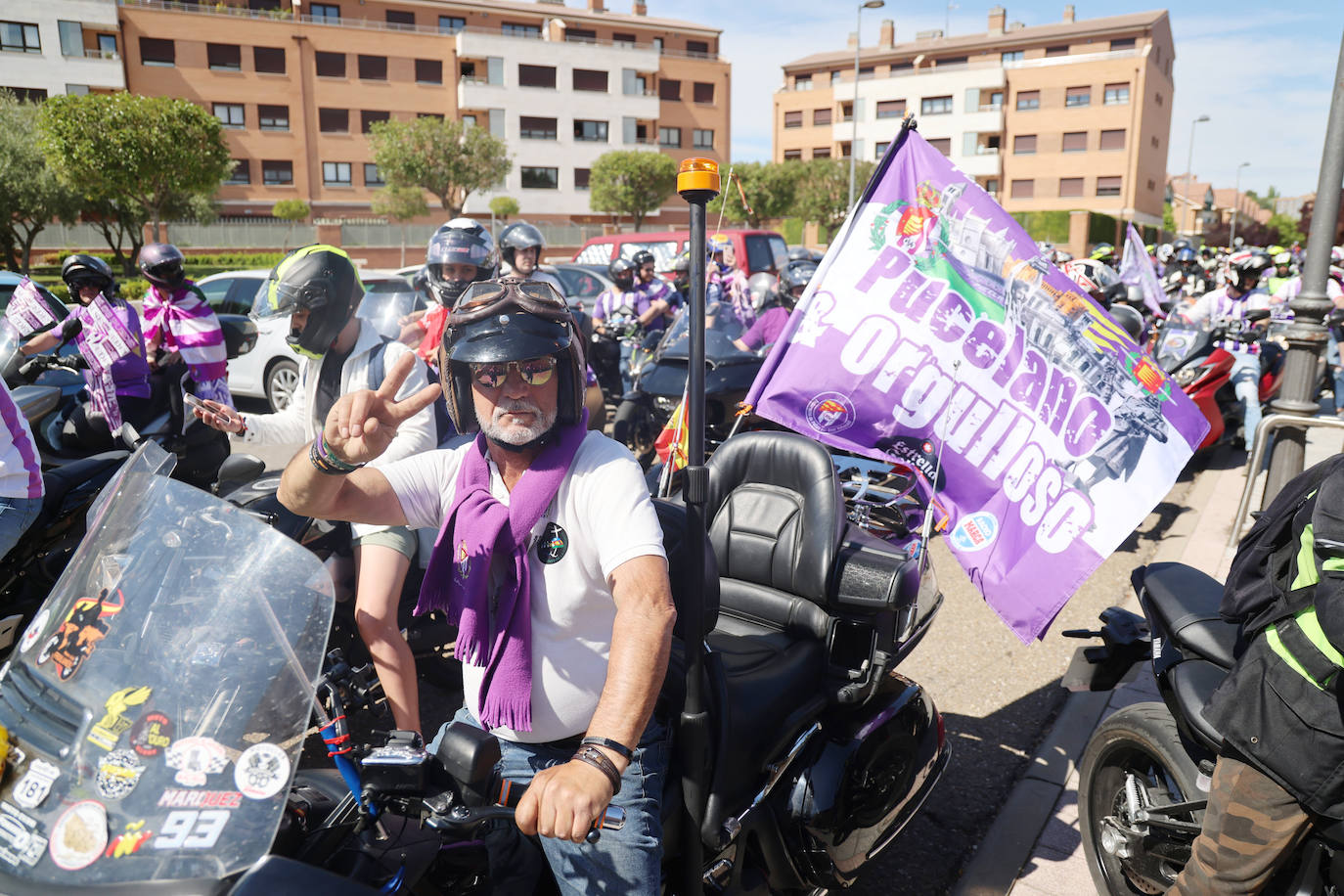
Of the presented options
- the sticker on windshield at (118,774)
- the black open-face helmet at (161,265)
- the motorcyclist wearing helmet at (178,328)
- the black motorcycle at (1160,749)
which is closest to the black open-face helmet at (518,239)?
the motorcyclist wearing helmet at (178,328)

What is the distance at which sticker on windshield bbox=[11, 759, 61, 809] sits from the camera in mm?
1368

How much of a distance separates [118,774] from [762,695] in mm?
1499

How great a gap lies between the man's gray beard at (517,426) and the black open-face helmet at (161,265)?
5.61m

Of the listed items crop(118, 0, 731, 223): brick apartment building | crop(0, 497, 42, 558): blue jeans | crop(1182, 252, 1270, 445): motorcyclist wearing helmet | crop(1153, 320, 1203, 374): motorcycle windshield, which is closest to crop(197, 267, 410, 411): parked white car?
crop(0, 497, 42, 558): blue jeans

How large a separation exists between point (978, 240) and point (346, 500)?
249 cm

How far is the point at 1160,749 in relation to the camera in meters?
2.64

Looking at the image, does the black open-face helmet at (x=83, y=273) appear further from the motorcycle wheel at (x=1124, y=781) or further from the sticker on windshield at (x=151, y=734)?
the motorcycle wheel at (x=1124, y=781)

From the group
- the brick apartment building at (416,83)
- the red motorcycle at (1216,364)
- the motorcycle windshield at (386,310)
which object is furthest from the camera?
the brick apartment building at (416,83)

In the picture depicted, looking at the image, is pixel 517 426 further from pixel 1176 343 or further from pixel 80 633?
pixel 1176 343

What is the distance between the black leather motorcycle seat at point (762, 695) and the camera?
7.46 ft

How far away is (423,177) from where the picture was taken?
4119cm

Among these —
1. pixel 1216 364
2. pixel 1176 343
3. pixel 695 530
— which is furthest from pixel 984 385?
pixel 1176 343

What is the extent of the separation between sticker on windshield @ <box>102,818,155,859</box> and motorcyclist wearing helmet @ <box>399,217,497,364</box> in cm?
286

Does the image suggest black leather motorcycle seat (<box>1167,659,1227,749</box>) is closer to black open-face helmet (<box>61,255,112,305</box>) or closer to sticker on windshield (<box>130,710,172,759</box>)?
sticker on windshield (<box>130,710,172,759</box>)
